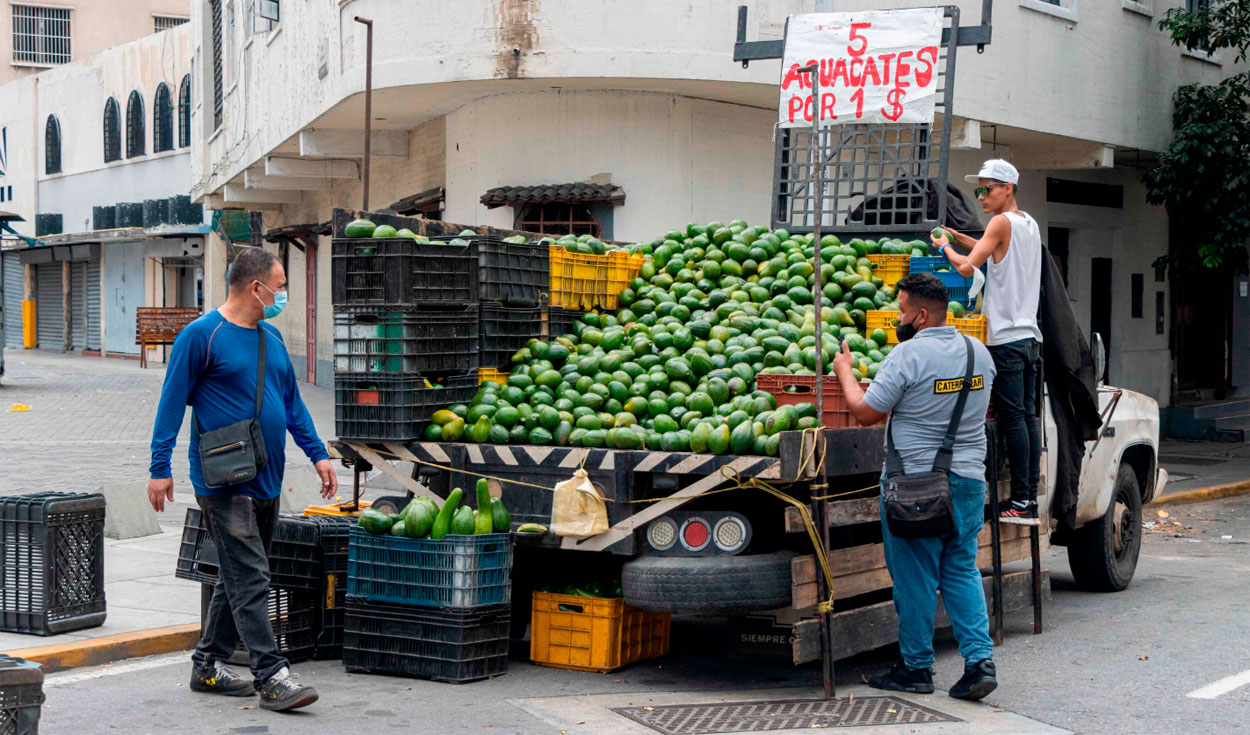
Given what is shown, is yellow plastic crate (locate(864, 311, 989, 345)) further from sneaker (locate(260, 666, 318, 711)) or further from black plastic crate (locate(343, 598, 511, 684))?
sneaker (locate(260, 666, 318, 711))

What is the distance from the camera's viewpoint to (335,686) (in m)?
6.27

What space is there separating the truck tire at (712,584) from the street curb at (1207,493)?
8.39 m

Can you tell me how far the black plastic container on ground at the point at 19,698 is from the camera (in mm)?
3779

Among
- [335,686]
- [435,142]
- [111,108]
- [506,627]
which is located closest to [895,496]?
[506,627]

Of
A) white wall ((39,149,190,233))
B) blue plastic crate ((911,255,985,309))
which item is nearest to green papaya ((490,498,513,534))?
blue plastic crate ((911,255,985,309))

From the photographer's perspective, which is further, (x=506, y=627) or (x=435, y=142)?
(x=435, y=142)

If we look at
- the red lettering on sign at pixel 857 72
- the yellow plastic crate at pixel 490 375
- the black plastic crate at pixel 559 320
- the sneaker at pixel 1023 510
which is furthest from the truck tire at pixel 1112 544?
the yellow plastic crate at pixel 490 375

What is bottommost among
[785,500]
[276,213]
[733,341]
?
[785,500]

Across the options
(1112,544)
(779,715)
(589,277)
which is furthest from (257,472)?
(1112,544)

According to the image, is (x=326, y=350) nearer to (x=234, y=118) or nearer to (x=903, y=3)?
(x=234, y=118)

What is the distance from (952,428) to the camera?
598cm

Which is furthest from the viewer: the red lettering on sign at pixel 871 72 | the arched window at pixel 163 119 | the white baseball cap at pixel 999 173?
the arched window at pixel 163 119

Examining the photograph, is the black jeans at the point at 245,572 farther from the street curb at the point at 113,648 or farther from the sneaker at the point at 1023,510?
the sneaker at the point at 1023,510

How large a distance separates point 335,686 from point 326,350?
61.3ft
